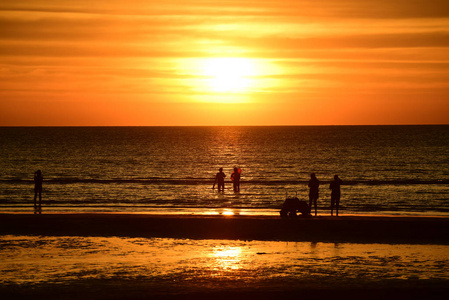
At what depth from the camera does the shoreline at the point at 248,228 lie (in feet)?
65.1

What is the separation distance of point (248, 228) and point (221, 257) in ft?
15.0

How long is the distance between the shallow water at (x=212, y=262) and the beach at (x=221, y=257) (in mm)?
27

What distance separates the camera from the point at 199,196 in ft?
136

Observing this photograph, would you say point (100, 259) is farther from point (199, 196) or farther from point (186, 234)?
point (199, 196)

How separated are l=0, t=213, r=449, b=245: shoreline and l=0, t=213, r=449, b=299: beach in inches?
1.4

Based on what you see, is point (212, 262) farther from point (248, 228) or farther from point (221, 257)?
point (248, 228)

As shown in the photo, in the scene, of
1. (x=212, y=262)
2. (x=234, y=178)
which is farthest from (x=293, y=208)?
(x=234, y=178)

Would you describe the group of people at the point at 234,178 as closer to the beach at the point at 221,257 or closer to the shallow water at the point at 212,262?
the beach at the point at 221,257

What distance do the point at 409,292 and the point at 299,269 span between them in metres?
3.19

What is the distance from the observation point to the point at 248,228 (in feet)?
68.6

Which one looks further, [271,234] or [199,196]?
[199,196]

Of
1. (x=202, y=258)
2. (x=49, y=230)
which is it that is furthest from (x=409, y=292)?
(x=49, y=230)

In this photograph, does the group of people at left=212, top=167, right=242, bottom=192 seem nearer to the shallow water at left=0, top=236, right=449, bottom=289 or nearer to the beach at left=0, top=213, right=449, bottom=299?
the beach at left=0, top=213, right=449, bottom=299

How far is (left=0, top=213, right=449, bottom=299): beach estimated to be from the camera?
13.0 m
